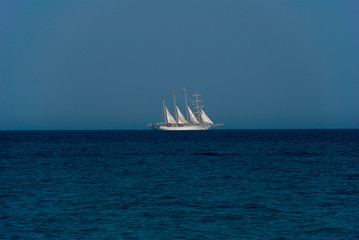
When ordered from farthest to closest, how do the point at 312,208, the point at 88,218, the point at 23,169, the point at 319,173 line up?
the point at 23,169, the point at 319,173, the point at 312,208, the point at 88,218

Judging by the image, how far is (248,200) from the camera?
22.1 meters

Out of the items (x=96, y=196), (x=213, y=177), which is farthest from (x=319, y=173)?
(x=96, y=196)

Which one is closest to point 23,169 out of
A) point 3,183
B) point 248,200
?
point 3,183

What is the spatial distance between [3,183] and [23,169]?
31.4 feet

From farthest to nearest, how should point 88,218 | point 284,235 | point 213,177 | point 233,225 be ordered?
point 213,177 < point 88,218 < point 233,225 < point 284,235

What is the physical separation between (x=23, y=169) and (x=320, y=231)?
29698 mm

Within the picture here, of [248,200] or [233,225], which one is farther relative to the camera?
[248,200]

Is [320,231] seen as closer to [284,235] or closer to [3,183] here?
[284,235]

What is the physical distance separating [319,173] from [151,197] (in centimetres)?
1818

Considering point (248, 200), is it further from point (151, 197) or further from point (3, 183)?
point (3, 183)

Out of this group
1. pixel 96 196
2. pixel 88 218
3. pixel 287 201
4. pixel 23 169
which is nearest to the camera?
pixel 88 218

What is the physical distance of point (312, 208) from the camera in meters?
20.0

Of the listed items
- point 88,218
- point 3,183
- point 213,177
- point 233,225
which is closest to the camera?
point 233,225

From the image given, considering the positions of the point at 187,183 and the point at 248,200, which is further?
the point at 187,183
